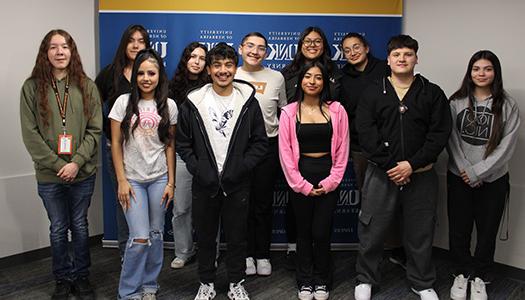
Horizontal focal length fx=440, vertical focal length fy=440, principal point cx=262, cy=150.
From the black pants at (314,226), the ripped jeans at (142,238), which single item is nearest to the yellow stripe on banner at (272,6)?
the black pants at (314,226)

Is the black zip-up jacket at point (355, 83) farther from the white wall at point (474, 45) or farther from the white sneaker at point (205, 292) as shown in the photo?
the white sneaker at point (205, 292)

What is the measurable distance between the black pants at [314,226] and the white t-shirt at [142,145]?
0.88 metres

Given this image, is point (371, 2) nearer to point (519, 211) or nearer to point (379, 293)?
point (519, 211)

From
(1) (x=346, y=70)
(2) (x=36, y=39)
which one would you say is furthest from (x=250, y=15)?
(2) (x=36, y=39)

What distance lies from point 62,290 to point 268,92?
6.00 ft

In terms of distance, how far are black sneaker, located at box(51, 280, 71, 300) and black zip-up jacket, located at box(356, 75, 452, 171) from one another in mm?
2065

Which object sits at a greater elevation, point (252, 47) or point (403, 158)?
point (252, 47)

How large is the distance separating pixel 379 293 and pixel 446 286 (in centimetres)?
50

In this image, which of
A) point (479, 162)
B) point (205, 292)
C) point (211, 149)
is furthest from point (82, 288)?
point (479, 162)

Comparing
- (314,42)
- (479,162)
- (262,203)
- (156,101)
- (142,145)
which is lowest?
(262,203)

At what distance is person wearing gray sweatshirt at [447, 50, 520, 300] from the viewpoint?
9.00 ft

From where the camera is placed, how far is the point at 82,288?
2803 millimetres

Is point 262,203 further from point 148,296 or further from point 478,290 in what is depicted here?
point 478,290

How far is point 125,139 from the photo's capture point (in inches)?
99.0
